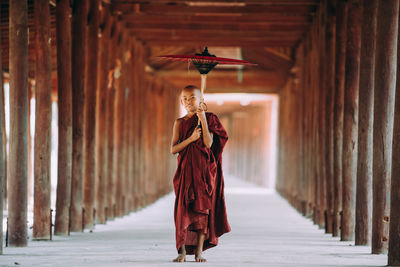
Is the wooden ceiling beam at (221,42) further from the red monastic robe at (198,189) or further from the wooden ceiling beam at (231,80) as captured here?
the red monastic robe at (198,189)

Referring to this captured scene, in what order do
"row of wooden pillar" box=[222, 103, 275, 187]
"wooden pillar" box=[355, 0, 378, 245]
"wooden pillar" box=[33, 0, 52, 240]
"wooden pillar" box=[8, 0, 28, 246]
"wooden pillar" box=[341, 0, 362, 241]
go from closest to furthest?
1. "wooden pillar" box=[8, 0, 28, 246]
2. "wooden pillar" box=[355, 0, 378, 245]
3. "wooden pillar" box=[33, 0, 52, 240]
4. "wooden pillar" box=[341, 0, 362, 241]
5. "row of wooden pillar" box=[222, 103, 275, 187]

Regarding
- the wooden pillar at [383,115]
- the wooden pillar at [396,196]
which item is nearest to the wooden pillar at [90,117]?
the wooden pillar at [383,115]

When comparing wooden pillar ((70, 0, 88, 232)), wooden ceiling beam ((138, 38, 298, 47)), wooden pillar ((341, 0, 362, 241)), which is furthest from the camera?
wooden ceiling beam ((138, 38, 298, 47))

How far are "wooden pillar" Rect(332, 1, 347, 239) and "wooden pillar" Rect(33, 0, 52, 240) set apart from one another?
13.0 feet

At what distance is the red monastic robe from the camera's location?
22.6 feet

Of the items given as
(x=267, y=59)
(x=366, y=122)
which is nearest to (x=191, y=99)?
(x=366, y=122)

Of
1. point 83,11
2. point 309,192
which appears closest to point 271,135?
point 309,192

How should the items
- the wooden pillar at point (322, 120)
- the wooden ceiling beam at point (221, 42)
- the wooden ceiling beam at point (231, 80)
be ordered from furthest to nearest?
the wooden ceiling beam at point (231, 80)
the wooden ceiling beam at point (221, 42)
the wooden pillar at point (322, 120)

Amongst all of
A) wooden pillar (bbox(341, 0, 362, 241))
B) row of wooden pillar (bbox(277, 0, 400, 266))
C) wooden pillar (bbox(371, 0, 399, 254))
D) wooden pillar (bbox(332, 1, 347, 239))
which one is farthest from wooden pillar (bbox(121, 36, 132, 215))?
wooden pillar (bbox(371, 0, 399, 254))

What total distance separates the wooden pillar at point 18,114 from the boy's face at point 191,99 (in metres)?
2.06

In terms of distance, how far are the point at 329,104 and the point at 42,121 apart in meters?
4.55

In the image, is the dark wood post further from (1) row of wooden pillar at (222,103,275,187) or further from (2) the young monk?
(1) row of wooden pillar at (222,103,275,187)

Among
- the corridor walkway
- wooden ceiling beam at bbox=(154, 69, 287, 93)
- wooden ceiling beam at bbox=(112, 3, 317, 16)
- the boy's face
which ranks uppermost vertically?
wooden ceiling beam at bbox=(112, 3, 317, 16)

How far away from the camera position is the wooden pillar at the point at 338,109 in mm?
10609
